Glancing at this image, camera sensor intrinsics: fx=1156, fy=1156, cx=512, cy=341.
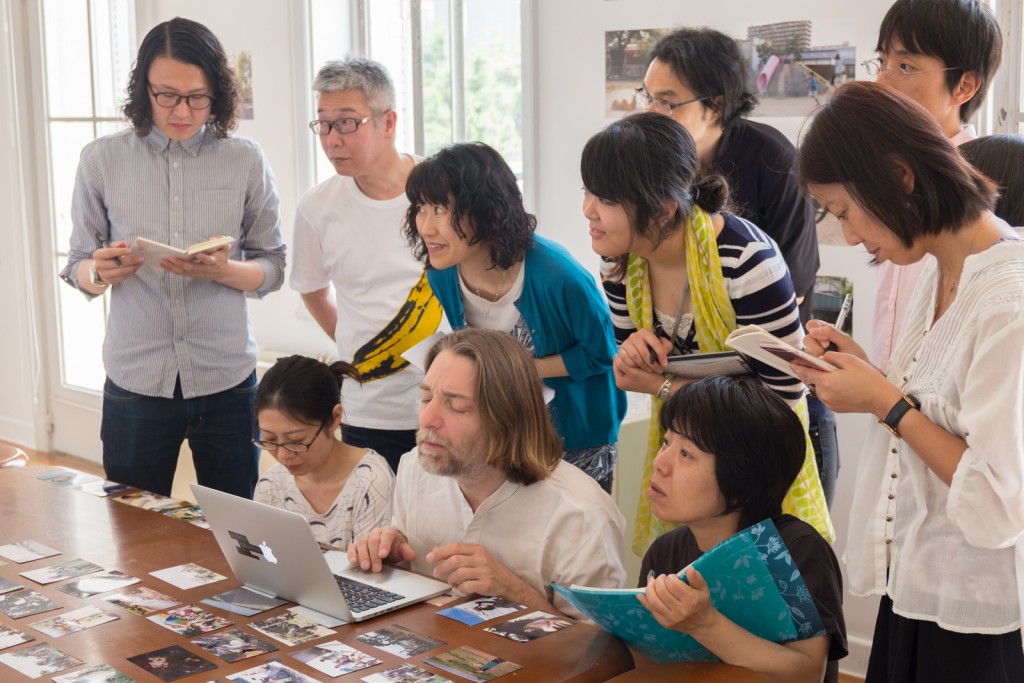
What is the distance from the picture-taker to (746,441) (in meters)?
2.00

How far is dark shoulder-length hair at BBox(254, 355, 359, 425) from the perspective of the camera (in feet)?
8.64

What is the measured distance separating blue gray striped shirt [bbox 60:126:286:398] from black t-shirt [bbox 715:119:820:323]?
4.48 feet

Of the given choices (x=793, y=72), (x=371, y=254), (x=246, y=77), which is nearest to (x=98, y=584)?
(x=371, y=254)

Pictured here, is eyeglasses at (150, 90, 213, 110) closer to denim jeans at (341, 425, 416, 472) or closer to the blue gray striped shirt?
the blue gray striped shirt

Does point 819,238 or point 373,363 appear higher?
point 819,238

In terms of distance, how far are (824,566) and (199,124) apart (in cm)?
207

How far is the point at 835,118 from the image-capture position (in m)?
1.75

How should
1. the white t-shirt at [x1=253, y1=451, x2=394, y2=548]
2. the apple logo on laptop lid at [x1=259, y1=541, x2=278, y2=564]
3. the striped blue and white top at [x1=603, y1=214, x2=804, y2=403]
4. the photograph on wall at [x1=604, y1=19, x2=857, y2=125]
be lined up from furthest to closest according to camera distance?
the photograph on wall at [x1=604, y1=19, x2=857, y2=125], the white t-shirt at [x1=253, y1=451, x2=394, y2=548], the striped blue and white top at [x1=603, y1=214, x2=804, y2=403], the apple logo on laptop lid at [x1=259, y1=541, x2=278, y2=564]

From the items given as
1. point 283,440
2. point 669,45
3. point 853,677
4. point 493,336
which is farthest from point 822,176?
point 853,677

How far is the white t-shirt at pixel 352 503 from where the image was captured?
100 inches

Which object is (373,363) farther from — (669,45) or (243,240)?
(669,45)

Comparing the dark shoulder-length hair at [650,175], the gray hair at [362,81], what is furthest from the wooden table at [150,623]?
the gray hair at [362,81]

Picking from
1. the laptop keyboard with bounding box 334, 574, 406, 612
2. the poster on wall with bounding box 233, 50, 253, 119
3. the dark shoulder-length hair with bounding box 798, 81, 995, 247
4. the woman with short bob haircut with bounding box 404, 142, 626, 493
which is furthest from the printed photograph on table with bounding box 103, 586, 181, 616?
the poster on wall with bounding box 233, 50, 253, 119

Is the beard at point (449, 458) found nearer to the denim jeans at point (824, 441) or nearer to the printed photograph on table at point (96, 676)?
the printed photograph on table at point (96, 676)
